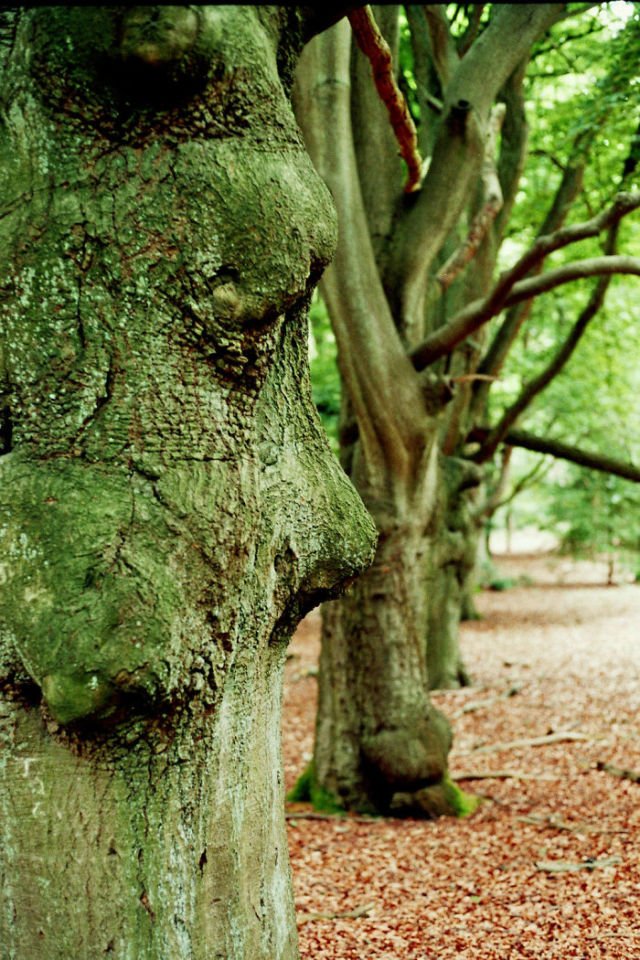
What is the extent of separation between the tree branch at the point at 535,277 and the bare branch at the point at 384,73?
99cm

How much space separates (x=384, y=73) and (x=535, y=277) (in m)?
2.44

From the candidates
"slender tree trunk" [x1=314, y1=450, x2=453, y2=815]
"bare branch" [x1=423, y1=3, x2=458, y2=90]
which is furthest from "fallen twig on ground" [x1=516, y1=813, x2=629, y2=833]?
"bare branch" [x1=423, y1=3, x2=458, y2=90]

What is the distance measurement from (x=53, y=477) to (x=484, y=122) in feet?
17.2

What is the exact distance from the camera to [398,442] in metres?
6.73

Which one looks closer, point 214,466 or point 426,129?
point 214,466

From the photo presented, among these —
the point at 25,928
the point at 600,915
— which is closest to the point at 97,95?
the point at 25,928

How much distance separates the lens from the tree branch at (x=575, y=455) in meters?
9.64

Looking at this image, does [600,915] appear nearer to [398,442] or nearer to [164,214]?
[398,442]

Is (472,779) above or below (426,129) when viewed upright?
below

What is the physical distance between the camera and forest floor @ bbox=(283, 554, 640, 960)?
4.32 metres

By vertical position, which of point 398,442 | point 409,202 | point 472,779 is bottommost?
point 472,779

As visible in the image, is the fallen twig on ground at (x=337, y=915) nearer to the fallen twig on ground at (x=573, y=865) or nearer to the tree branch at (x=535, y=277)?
the fallen twig on ground at (x=573, y=865)

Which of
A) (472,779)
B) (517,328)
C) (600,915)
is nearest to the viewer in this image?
(600,915)

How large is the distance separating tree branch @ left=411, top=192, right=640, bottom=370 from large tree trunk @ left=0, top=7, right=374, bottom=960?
3525 millimetres
